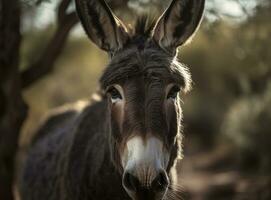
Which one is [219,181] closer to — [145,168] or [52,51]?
[52,51]

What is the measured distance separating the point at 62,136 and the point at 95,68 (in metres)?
22.9

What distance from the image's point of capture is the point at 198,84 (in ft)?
96.1

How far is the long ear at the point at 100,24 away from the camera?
504 cm

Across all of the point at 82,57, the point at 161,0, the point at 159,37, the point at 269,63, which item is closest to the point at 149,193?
the point at 159,37

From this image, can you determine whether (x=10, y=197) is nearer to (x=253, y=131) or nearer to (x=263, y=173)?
(x=263, y=173)

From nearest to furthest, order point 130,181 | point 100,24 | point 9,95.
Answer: point 130,181 < point 100,24 < point 9,95

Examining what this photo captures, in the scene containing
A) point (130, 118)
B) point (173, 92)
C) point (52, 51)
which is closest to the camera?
point (130, 118)

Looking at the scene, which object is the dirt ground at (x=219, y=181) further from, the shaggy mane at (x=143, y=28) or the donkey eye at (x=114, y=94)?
the donkey eye at (x=114, y=94)

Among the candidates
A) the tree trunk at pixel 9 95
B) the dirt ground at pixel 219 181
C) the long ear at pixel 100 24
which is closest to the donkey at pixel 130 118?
the long ear at pixel 100 24

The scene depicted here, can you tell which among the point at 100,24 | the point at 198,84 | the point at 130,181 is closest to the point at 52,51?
the point at 100,24

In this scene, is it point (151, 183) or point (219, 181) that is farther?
point (219, 181)

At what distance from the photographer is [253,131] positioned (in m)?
14.7

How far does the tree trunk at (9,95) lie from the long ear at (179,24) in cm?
253

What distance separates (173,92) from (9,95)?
3.23 meters
